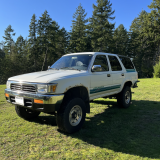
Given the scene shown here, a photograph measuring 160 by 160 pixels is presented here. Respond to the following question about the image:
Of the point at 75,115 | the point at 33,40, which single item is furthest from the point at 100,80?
the point at 33,40

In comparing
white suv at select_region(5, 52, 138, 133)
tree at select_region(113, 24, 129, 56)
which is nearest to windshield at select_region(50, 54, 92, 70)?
white suv at select_region(5, 52, 138, 133)

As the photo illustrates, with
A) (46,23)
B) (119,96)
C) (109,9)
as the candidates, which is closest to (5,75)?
(46,23)

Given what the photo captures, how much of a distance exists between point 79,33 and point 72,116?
44.8 m

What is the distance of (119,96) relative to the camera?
609 centimetres

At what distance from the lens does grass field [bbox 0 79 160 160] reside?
2857 mm

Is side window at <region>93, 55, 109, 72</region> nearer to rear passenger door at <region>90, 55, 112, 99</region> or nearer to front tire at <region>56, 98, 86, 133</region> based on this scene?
rear passenger door at <region>90, 55, 112, 99</region>

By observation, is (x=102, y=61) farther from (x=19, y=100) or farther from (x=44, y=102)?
(x=19, y=100)

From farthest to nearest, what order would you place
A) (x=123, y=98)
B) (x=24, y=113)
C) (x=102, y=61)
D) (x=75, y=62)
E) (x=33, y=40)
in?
(x=33, y=40)
(x=123, y=98)
(x=102, y=61)
(x=75, y=62)
(x=24, y=113)

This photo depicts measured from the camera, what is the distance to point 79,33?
45969 mm

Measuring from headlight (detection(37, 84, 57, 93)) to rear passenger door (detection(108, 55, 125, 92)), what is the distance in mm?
2587

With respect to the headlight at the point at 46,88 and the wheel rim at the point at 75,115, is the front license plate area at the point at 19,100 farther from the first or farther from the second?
the wheel rim at the point at 75,115

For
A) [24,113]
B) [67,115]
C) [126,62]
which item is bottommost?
[24,113]

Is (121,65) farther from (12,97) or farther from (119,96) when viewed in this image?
(12,97)

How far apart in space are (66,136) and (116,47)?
5186 cm
